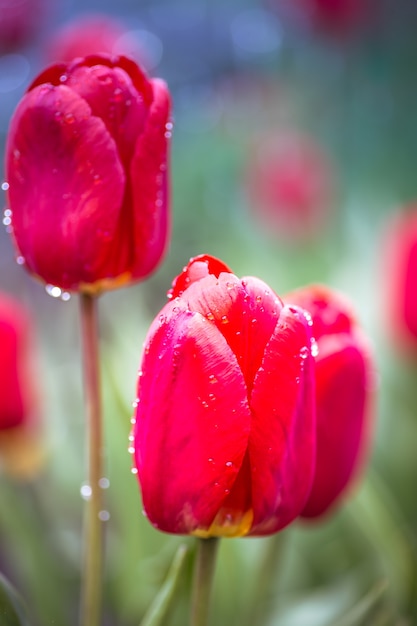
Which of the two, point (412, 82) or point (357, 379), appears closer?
point (357, 379)

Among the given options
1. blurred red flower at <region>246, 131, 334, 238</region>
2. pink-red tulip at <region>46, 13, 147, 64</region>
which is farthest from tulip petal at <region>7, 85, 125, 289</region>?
blurred red flower at <region>246, 131, 334, 238</region>

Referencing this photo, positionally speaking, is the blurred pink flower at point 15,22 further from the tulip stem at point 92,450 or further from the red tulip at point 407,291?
the tulip stem at point 92,450

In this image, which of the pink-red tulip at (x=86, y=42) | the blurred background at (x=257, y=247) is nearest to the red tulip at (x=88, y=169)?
the blurred background at (x=257, y=247)

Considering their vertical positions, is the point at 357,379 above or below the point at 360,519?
above

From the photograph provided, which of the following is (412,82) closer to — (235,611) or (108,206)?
(235,611)

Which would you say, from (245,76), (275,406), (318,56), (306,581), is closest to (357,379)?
(275,406)

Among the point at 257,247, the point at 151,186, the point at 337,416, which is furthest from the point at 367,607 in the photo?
the point at 257,247

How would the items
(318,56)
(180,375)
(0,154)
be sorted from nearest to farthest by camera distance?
1. (180,375)
2. (0,154)
3. (318,56)
